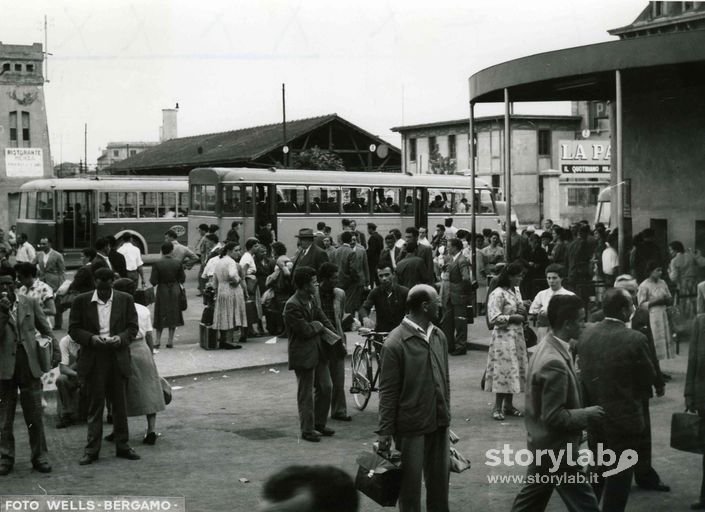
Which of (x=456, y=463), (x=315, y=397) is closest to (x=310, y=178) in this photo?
(x=315, y=397)

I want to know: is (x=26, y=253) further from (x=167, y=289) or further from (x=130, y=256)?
(x=167, y=289)

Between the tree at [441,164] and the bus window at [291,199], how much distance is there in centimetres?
2846

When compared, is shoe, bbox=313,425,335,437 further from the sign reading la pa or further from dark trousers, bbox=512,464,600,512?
the sign reading la pa

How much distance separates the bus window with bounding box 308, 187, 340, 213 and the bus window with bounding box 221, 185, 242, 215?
1.93 meters

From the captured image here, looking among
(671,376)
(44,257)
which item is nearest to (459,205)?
(44,257)

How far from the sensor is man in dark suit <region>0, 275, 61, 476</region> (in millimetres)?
7238

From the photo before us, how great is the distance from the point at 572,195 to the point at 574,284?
38.4 meters

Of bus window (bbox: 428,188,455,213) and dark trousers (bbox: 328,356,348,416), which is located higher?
bus window (bbox: 428,188,455,213)

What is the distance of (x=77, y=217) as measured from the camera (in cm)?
2680

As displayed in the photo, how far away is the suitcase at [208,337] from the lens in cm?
1359

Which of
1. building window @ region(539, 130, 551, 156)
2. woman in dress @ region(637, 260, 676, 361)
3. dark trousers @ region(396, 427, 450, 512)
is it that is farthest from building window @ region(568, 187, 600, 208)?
dark trousers @ region(396, 427, 450, 512)

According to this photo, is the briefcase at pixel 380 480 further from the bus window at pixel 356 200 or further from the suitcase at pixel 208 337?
the bus window at pixel 356 200

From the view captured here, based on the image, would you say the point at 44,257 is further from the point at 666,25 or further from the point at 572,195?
the point at 572,195

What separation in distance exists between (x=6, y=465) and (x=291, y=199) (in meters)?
16.7
